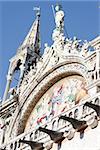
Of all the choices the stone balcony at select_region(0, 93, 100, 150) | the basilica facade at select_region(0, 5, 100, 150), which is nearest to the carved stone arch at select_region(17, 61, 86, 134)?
the basilica facade at select_region(0, 5, 100, 150)

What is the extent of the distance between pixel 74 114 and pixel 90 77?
9.84ft

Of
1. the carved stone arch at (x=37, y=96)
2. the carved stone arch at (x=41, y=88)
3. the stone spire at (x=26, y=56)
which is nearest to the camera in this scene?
the carved stone arch at (x=41, y=88)

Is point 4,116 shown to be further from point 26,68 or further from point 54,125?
point 54,125

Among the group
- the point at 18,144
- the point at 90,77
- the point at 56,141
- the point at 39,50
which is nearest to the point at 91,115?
the point at 56,141

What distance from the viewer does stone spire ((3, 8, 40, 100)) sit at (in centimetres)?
1501

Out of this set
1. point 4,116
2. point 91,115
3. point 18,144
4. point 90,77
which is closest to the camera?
point 91,115

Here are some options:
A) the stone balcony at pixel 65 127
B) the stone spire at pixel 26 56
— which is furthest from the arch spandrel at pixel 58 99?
the stone balcony at pixel 65 127

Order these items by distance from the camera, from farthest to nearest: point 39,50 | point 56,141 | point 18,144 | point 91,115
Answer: point 39,50 < point 18,144 < point 56,141 < point 91,115

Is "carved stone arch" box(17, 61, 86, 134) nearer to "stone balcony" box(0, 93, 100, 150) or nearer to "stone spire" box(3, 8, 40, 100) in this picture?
"stone spire" box(3, 8, 40, 100)

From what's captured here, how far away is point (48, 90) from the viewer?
520 inches

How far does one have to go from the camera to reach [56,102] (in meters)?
12.7

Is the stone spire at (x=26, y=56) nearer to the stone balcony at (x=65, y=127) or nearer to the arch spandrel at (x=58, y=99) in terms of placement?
the arch spandrel at (x=58, y=99)

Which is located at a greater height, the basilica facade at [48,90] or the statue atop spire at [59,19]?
the statue atop spire at [59,19]

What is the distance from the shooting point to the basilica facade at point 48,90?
29.6 feet
